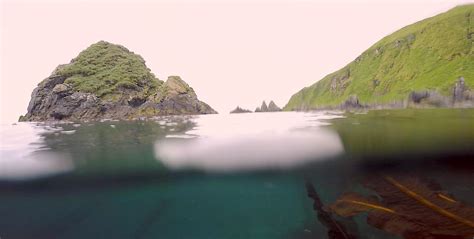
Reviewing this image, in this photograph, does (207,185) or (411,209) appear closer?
(411,209)

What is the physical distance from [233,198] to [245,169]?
4997mm

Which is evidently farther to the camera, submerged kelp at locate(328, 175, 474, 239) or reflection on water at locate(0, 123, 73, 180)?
reflection on water at locate(0, 123, 73, 180)

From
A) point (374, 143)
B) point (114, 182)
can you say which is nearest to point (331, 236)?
point (114, 182)

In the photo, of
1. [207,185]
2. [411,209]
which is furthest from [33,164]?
[411,209]

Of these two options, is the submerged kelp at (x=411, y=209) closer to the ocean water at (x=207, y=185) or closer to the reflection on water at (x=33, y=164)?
the ocean water at (x=207, y=185)

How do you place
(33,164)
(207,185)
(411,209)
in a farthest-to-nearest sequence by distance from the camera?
(33,164) < (207,185) < (411,209)

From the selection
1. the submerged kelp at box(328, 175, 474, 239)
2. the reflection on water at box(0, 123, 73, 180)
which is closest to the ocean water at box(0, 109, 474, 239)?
the reflection on water at box(0, 123, 73, 180)

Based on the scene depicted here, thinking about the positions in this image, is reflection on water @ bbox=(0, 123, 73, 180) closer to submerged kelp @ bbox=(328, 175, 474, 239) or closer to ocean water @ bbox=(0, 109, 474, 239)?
ocean water @ bbox=(0, 109, 474, 239)

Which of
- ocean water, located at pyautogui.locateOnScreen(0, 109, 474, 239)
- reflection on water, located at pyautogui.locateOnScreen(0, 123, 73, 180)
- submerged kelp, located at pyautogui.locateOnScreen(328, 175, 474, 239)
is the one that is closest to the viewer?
submerged kelp, located at pyautogui.locateOnScreen(328, 175, 474, 239)

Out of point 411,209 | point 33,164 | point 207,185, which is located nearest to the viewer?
point 411,209

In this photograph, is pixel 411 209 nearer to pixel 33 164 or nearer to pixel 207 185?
pixel 207 185

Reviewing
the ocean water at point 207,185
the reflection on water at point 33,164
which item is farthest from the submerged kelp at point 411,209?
the reflection on water at point 33,164

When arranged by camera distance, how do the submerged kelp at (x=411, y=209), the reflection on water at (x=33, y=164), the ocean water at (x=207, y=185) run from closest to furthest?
1. the submerged kelp at (x=411, y=209)
2. the ocean water at (x=207, y=185)
3. the reflection on water at (x=33, y=164)

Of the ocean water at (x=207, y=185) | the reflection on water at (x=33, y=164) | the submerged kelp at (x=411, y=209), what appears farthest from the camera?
the reflection on water at (x=33, y=164)
